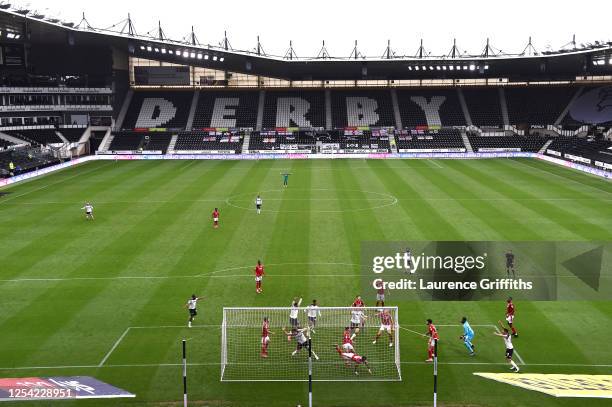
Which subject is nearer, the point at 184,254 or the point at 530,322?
the point at 530,322

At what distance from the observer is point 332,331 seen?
20.3 m

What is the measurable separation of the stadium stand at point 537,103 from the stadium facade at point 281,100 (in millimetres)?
249

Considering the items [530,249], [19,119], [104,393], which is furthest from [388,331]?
[19,119]

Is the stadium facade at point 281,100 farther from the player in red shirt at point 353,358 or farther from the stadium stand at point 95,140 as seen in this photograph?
the player in red shirt at point 353,358

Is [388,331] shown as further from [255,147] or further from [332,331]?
[255,147]

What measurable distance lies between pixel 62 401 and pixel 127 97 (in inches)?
3345

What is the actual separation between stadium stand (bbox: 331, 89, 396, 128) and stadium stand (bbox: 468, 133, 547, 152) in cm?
1354

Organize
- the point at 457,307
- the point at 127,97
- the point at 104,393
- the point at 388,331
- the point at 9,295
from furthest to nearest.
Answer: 1. the point at 127,97
2. the point at 9,295
3. the point at 457,307
4. the point at 388,331
5. the point at 104,393

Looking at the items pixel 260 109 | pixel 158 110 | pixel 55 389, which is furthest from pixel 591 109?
pixel 55 389

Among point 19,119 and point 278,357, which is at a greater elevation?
point 19,119

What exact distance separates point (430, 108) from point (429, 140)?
400 inches

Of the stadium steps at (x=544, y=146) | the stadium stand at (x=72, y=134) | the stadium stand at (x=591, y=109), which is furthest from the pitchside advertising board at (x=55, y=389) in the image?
the stadium stand at (x=591, y=109)

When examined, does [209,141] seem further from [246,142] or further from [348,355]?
[348,355]

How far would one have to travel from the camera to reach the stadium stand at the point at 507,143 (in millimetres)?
81750
